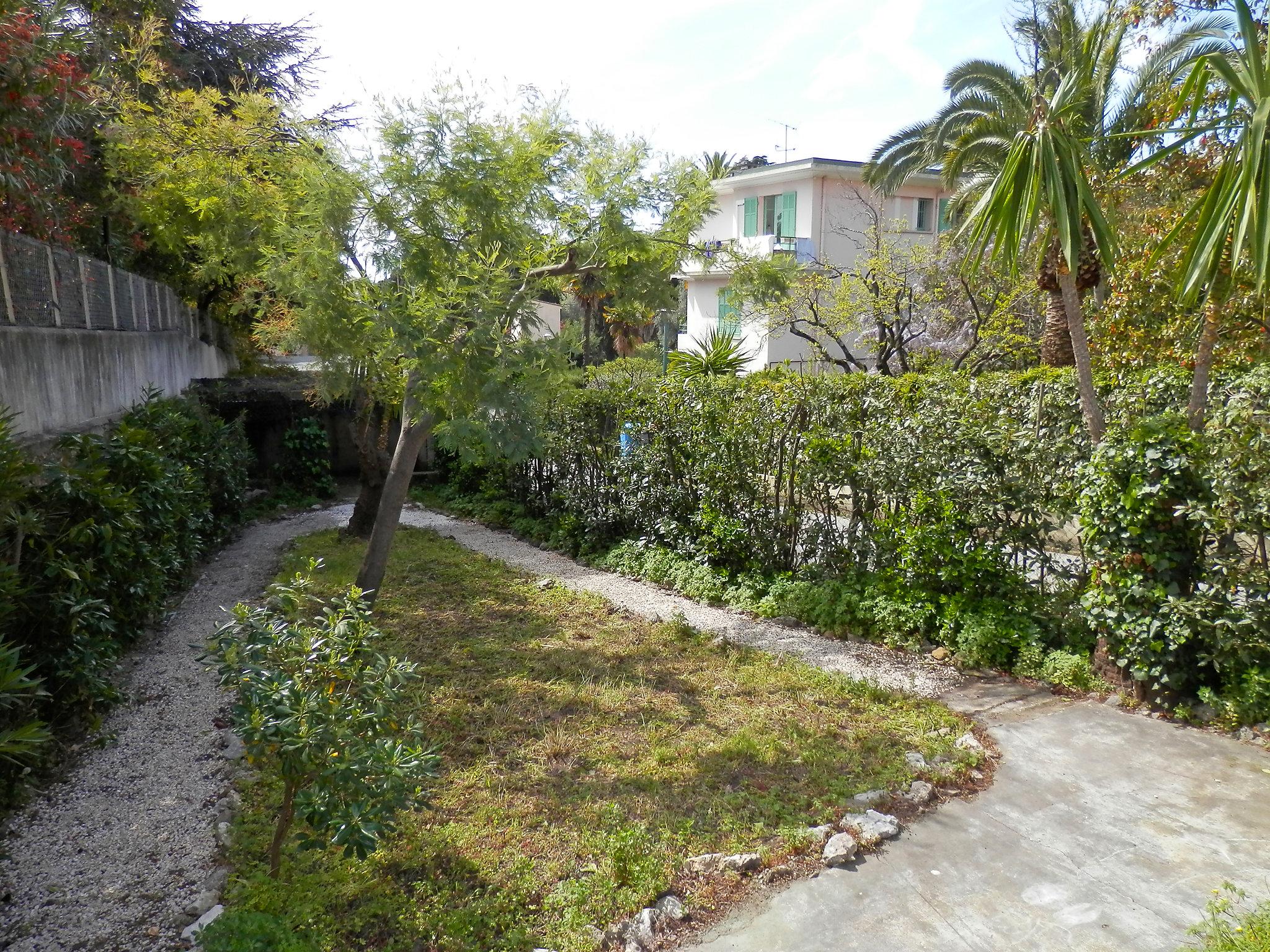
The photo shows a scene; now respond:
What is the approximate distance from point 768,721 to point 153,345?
889 centimetres

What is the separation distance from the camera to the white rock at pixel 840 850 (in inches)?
145

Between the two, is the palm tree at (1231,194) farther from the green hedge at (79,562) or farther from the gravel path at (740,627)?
the green hedge at (79,562)

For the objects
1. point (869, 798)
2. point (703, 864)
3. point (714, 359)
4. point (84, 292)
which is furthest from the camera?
point (714, 359)

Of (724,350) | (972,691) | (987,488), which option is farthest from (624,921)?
(724,350)

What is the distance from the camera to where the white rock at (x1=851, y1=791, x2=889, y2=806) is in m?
4.11

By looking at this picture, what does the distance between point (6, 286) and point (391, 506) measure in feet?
10.2

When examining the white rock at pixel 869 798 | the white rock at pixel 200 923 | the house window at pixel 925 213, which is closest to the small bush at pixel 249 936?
the white rock at pixel 200 923

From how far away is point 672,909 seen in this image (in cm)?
333

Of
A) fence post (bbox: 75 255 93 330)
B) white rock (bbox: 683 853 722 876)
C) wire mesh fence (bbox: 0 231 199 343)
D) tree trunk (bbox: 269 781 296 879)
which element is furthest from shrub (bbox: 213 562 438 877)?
fence post (bbox: 75 255 93 330)

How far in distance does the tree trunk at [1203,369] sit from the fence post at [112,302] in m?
9.54

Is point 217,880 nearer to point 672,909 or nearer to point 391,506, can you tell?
point 672,909

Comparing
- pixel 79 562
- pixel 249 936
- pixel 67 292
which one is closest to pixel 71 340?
pixel 67 292

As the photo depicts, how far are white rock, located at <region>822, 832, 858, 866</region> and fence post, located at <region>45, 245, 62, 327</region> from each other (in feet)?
23.1

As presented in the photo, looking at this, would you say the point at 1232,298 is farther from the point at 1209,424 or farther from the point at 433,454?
the point at 433,454
